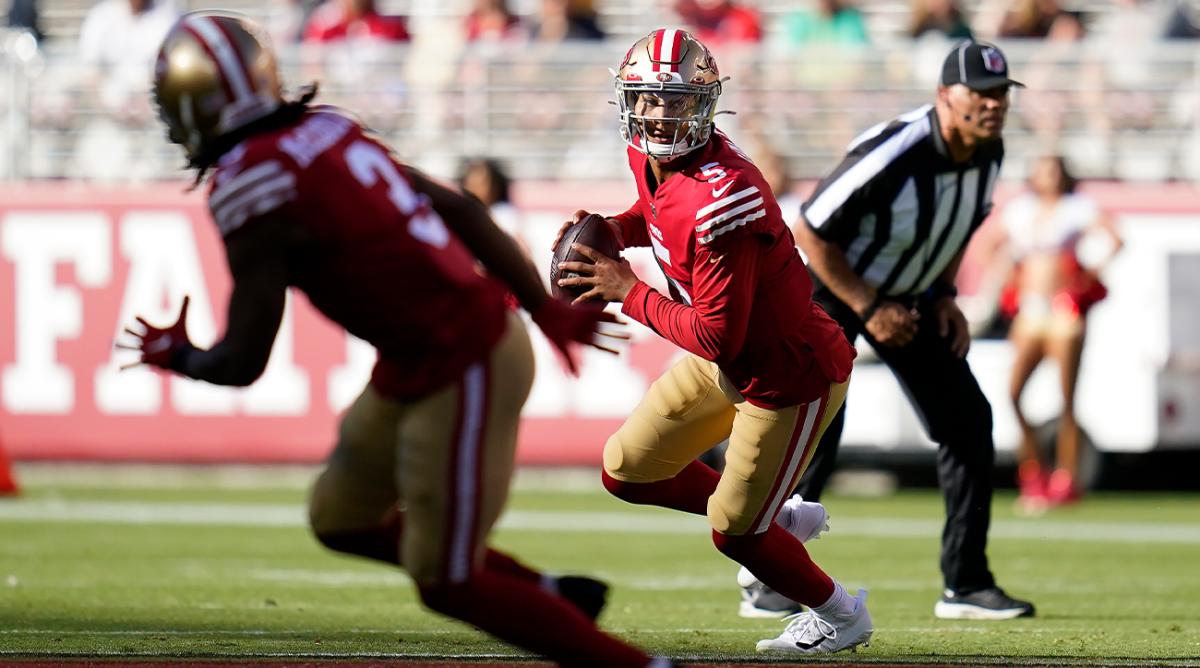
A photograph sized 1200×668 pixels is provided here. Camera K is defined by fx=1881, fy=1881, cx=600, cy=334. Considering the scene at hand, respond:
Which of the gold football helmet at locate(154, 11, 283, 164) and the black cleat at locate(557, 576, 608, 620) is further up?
the gold football helmet at locate(154, 11, 283, 164)

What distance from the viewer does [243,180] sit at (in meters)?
4.07

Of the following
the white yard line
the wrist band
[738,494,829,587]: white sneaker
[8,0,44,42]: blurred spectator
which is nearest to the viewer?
[738,494,829,587]: white sneaker

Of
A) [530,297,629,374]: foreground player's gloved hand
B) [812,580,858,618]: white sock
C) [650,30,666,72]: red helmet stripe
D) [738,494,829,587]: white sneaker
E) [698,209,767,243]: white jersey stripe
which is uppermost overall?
[650,30,666,72]: red helmet stripe

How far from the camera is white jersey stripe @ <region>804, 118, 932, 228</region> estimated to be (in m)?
6.39

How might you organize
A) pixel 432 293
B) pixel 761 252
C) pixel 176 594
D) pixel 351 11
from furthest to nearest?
pixel 351 11, pixel 176 594, pixel 761 252, pixel 432 293

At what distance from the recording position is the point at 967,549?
663 cm

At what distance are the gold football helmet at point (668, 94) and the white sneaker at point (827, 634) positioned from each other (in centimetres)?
150

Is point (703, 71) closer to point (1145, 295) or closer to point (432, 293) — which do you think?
point (432, 293)

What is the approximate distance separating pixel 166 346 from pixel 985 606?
11.3ft

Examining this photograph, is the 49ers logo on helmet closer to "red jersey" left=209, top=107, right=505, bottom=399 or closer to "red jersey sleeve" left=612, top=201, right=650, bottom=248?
"red jersey sleeve" left=612, top=201, right=650, bottom=248

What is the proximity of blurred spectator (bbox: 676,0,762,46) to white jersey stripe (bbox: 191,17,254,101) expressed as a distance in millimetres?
8959

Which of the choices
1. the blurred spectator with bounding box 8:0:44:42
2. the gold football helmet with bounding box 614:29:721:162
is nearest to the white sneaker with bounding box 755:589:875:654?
the gold football helmet with bounding box 614:29:721:162

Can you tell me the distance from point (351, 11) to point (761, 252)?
28.8ft

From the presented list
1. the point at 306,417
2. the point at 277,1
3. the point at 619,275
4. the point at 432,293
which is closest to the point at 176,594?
the point at 619,275
